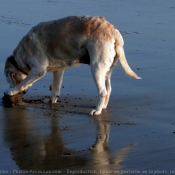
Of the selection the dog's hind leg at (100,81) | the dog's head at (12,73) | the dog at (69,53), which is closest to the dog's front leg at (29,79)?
the dog at (69,53)

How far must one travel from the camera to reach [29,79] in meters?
9.18

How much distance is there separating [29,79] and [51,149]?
2550mm

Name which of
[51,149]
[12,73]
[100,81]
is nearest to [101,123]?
[100,81]

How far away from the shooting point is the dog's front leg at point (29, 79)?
9.12 m

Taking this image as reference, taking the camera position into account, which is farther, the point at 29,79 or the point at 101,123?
the point at 29,79

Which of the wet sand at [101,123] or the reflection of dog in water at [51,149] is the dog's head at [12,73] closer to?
the wet sand at [101,123]

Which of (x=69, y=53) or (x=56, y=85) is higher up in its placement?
(x=69, y=53)

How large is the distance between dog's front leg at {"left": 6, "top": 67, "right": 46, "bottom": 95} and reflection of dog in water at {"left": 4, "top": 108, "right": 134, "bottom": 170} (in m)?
0.93

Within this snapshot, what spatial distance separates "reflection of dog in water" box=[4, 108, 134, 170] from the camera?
6215 millimetres

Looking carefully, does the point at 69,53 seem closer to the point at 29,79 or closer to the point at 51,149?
the point at 29,79

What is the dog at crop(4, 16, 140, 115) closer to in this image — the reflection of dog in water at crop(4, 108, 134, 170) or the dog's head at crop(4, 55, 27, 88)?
the dog's head at crop(4, 55, 27, 88)

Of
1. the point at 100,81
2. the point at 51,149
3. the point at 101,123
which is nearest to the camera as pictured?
the point at 51,149

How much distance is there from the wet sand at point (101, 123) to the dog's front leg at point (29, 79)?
277 mm

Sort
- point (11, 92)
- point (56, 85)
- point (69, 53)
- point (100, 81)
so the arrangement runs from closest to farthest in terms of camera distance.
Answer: point (100, 81) → point (69, 53) → point (11, 92) → point (56, 85)
